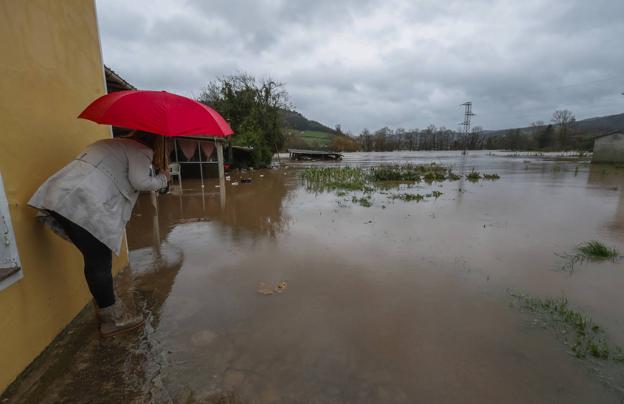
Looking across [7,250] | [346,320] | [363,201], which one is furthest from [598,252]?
[7,250]

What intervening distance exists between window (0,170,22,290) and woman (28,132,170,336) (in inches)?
6.0

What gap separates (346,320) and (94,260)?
7.75 ft

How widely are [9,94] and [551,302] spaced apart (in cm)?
538

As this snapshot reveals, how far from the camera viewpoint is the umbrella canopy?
8.00ft

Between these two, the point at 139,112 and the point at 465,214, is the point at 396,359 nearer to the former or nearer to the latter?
the point at 139,112

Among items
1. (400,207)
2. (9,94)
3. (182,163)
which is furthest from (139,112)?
(182,163)

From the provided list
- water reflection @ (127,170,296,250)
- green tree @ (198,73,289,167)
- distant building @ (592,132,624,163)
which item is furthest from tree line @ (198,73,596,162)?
distant building @ (592,132,624,163)

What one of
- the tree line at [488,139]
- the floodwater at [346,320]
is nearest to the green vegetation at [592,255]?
the floodwater at [346,320]

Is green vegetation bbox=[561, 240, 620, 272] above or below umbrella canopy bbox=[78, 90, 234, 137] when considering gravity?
below

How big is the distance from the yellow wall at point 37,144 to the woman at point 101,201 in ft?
0.85

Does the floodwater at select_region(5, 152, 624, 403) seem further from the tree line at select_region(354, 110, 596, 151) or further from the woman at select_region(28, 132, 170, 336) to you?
the tree line at select_region(354, 110, 596, 151)

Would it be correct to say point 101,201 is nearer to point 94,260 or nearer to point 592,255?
point 94,260

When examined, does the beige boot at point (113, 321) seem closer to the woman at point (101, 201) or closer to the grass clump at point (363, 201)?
the woman at point (101, 201)

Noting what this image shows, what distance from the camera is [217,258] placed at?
459 cm
